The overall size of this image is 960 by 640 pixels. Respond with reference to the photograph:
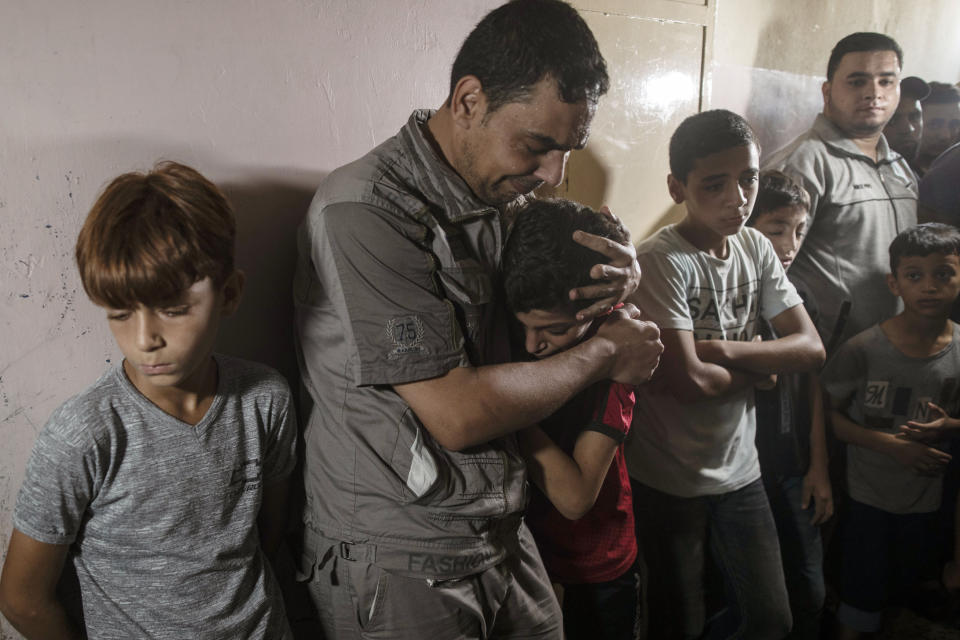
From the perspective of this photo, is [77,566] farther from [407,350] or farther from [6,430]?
[407,350]

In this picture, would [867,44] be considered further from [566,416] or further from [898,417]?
[566,416]

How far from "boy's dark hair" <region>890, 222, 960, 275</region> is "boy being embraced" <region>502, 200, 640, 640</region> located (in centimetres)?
140

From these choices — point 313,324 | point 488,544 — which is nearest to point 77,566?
point 313,324

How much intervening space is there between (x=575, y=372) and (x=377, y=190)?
524 mm

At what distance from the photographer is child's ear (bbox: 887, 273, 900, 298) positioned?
7.24 feet

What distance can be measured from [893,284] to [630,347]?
4.96 feet

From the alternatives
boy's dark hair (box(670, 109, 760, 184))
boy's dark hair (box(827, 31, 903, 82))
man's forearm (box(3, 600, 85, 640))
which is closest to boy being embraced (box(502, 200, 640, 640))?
boy's dark hair (box(670, 109, 760, 184))

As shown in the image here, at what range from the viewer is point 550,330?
4.54ft

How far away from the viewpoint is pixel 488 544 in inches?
49.5

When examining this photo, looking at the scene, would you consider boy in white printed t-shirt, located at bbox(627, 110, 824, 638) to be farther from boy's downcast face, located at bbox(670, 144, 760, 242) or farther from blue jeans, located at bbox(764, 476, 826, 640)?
blue jeans, located at bbox(764, 476, 826, 640)

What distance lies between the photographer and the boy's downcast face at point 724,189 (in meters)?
1.80

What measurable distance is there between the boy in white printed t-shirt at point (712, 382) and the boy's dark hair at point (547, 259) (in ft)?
1.65

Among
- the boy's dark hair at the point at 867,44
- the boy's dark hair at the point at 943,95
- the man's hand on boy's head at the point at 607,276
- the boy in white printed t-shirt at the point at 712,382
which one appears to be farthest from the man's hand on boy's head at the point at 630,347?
the boy's dark hair at the point at 943,95

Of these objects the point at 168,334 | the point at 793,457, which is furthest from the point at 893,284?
the point at 168,334
